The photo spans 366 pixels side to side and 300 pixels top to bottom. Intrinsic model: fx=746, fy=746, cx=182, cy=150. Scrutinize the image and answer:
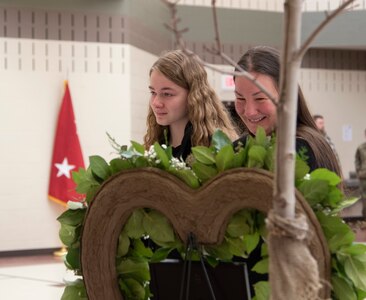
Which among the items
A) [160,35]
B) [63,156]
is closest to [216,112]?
[63,156]

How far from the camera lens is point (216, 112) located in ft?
11.8

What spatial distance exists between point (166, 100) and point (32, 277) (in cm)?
651

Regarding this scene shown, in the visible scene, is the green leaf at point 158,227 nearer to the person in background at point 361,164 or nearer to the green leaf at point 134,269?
the green leaf at point 134,269

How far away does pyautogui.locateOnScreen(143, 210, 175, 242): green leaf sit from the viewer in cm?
196

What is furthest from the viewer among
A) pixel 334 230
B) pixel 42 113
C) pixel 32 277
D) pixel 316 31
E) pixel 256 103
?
pixel 42 113

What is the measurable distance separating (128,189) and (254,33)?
1269 centimetres

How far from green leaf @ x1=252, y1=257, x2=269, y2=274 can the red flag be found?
9.63 meters

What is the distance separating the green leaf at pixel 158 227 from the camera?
1.96 m

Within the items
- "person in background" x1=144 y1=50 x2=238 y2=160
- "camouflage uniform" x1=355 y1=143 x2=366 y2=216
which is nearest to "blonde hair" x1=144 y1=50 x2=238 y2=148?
"person in background" x1=144 y1=50 x2=238 y2=160

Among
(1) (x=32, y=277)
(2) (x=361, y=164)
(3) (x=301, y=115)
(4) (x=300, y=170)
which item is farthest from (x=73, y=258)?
(2) (x=361, y=164)

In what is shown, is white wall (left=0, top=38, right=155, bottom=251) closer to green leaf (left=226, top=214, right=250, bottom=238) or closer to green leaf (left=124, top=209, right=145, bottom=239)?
green leaf (left=124, top=209, right=145, bottom=239)

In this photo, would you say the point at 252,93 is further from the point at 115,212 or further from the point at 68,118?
the point at 68,118

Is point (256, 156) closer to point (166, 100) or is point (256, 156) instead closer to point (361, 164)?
point (166, 100)

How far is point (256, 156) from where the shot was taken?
178 cm
